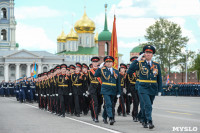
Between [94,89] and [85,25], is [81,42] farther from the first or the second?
[94,89]

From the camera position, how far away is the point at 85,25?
13500 centimetres

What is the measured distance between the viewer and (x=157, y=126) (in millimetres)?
11992

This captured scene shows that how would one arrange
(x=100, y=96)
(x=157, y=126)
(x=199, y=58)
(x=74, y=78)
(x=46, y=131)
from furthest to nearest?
1. (x=199, y=58)
2. (x=74, y=78)
3. (x=100, y=96)
4. (x=157, y=126)
5. (x=46, y=131)

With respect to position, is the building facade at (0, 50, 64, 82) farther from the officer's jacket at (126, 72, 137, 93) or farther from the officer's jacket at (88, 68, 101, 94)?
the officer's jacket at (88, 68, 101, 94)

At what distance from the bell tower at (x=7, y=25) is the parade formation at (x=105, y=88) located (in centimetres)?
9956

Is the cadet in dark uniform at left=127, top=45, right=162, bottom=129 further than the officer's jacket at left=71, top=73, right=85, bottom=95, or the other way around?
the officer's jacket at left=71, top=73, right=85, bottom=95

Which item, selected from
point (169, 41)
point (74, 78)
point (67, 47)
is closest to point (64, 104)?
point (74, 78)

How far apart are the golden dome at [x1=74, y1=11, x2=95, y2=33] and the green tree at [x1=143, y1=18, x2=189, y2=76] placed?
52958 millimetres

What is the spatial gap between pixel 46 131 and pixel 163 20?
2920 inches

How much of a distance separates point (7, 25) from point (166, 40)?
5238 cm

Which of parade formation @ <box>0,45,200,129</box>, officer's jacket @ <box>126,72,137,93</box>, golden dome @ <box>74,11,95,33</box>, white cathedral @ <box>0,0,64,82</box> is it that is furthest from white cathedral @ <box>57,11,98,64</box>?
officer's jacket @ <box>126,72,137,93</box>

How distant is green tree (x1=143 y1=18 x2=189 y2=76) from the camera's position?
264ft

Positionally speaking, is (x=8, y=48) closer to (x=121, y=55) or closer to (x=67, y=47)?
(x=67, y=47)

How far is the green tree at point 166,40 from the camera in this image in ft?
264
